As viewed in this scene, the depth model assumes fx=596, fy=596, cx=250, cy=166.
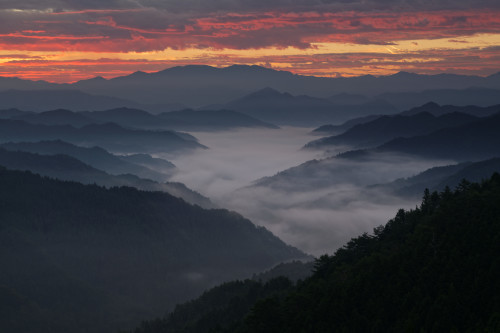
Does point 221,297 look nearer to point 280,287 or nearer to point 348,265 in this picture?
point 280,287

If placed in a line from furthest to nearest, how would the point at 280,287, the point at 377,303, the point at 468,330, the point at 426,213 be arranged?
the point at 280,287, the point at 426,213, the point at 377,303, the point at 468,330

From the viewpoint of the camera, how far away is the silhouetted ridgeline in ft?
243

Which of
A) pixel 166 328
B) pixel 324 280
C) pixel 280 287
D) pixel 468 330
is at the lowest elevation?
pixel 166 328

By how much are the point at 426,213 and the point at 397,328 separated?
38785 millimetres

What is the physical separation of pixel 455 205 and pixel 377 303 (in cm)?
2593

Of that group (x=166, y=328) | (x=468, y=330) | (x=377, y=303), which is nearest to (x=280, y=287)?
(x=166, y=328)

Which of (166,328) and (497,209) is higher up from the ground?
(497,209)

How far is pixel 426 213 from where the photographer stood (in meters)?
108

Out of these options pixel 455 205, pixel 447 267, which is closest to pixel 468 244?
pixel 447 267

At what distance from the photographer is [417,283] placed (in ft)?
268

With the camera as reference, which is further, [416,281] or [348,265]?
[348,265]

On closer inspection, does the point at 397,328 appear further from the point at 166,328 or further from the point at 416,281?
the point at 166,328

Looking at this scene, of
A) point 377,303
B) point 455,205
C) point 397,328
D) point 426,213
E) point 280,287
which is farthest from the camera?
point 280,287

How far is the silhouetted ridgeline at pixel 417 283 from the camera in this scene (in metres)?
74.1
